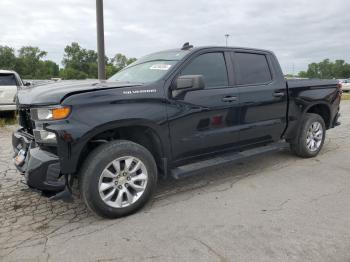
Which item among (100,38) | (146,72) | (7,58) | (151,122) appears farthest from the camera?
(7,58)

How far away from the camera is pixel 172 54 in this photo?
174 inches

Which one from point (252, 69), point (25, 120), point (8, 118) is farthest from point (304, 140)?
point (8, 118)

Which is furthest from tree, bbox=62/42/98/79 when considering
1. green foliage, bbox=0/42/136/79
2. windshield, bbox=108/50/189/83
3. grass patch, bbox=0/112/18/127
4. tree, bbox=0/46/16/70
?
windshield, bbox=108/50/189/83

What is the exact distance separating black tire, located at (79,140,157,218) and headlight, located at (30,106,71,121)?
483mm

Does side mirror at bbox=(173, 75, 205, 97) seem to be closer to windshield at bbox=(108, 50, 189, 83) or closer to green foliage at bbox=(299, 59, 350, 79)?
windshield at bbox=(108, 50, 189, 83)

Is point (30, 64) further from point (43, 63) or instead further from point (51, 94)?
point (51, 94)

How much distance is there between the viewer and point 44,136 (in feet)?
10.8

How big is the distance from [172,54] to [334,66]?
98.0m

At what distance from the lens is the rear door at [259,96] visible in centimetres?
461

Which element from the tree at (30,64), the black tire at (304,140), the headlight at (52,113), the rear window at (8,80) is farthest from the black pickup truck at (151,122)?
the tree at (30,64)

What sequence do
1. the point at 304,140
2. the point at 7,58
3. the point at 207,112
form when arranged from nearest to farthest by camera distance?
the point at 207,112 < the point at 304,140 < the point at 7,58

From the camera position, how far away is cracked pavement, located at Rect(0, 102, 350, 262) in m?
2.90

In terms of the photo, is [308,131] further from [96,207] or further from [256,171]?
[96,207]

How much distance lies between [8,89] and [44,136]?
7189mm
